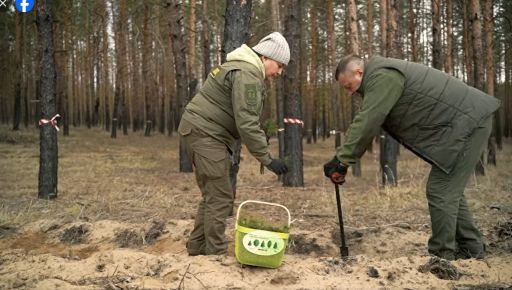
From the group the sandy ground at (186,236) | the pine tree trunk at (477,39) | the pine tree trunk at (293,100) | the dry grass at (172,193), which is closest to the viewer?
the sandy ground at (186,236)

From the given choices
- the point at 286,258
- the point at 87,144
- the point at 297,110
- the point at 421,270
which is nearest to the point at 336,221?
the point at 286,258

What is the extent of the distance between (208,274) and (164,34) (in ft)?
90.4

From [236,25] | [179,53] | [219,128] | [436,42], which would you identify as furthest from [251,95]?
[179,53]

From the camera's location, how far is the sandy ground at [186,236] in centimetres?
355

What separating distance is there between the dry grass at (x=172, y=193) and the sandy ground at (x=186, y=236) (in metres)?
0.03

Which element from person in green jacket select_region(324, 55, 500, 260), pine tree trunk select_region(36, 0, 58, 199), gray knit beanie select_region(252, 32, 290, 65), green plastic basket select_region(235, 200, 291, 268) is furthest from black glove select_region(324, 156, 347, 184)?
pine tree trunk select_region(36, 0, 58, 199)

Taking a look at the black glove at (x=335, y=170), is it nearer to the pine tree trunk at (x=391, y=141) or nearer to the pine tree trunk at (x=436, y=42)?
the pine tree trunk at (x=391, y=141)

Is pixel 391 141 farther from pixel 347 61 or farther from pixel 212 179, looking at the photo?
pixel 212 179

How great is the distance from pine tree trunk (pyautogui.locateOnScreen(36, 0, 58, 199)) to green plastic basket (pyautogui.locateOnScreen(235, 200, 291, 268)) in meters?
5.15

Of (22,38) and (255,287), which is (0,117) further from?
(255,287)

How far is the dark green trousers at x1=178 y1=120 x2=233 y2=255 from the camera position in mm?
4203

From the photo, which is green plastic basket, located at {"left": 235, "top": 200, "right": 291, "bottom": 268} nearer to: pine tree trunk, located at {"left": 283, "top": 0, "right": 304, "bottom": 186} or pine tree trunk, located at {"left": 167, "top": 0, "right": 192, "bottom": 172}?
pine tree trunk, located at {"left": 283, "top": 0, "right": 304, "bottom": 186}

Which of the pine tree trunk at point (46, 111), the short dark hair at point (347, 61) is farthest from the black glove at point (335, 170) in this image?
the pine tree trunk at point (46, 111)

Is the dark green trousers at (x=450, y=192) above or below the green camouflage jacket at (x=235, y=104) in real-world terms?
below
